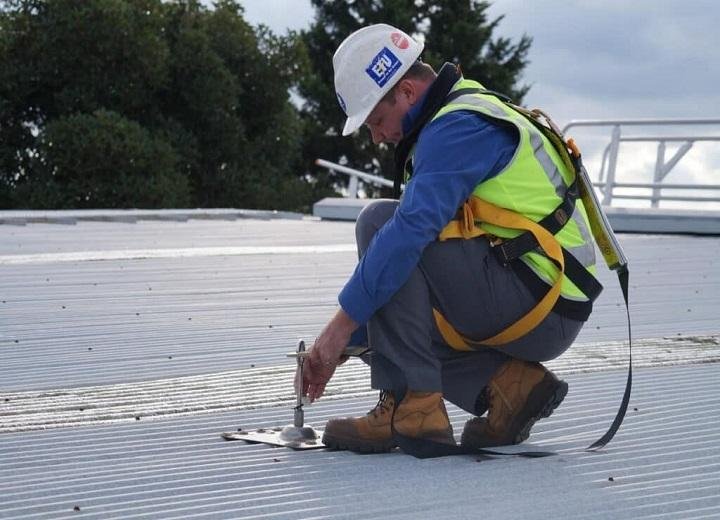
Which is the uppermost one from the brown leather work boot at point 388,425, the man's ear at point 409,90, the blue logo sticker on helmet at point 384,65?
the blue logo sticker on helmet at point 384,65

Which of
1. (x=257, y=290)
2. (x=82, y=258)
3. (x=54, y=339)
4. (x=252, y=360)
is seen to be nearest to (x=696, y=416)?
(x=252, y=360)

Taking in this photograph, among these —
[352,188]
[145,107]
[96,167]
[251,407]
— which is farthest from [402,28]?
[251,407]

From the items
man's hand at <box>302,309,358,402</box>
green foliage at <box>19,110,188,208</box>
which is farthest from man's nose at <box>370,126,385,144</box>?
green foliage at <box>19,110,188,208</box>

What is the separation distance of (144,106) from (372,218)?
21.0 m

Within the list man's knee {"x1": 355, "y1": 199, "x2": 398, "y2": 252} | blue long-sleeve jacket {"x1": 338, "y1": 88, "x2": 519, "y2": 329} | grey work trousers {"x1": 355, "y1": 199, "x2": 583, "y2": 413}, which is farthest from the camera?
man's knee {"x1": 355, "y1": 199, "x2": 398, "y2": 252}

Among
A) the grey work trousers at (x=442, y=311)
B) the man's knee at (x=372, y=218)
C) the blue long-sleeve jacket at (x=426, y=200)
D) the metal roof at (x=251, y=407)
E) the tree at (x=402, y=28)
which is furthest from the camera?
the tree at (x=402, y=28)

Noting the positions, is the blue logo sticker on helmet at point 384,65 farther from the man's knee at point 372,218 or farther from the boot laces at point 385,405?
the boot laces at point 385,405

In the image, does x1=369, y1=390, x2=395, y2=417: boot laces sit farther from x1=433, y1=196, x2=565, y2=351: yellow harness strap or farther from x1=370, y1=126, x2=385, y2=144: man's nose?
x1=370, y1=126, x2=385, y2=144: man's nose

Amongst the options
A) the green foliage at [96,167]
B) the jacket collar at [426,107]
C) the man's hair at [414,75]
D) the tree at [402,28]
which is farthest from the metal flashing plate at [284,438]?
the tree at [402,28]

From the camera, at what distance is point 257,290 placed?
7543 millimetres

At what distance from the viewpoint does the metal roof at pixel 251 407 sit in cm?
324

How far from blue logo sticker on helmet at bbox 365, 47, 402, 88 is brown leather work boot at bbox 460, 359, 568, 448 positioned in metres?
0.88

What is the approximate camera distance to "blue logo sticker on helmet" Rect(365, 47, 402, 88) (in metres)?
3.62

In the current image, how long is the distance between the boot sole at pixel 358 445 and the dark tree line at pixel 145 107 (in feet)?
61.2
